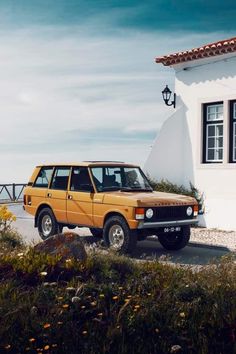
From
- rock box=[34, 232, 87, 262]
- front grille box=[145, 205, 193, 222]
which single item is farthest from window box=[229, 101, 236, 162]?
rock box=[34, 232, 87, 262]

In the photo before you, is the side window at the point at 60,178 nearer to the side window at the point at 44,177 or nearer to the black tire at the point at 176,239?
the side window at the point at 44,177

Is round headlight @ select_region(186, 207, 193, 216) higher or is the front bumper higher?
round headlight @ select_region(186, 207, 193, 216)

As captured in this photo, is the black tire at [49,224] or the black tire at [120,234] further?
the black tire at [49,224]

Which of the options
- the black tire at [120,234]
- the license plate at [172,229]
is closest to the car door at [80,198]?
the black tire at [120,234]

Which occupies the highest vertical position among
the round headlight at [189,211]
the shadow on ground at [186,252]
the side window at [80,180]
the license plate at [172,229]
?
the side window at [80,180]

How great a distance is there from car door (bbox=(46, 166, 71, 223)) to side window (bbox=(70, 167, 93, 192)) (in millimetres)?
207

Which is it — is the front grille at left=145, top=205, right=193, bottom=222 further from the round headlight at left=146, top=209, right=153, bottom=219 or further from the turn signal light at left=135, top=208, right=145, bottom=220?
the turn signal light at left=135, top=208, right=145, bottom=220

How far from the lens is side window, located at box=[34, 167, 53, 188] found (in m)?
13.9

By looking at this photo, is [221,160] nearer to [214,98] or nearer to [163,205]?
[214,98]

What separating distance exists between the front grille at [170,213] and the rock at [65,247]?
137 inches

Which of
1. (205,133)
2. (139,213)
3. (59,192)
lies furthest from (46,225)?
(205,133)

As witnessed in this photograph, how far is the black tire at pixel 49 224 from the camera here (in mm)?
13586

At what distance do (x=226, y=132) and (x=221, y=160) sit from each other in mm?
909

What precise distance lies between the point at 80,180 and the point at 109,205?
4.36 ft
